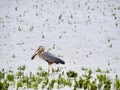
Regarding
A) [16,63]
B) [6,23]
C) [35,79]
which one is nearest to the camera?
[35,79]

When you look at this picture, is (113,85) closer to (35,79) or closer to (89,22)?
(35,79)

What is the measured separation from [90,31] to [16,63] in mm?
7385

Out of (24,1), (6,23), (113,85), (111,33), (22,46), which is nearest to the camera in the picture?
(113,85)

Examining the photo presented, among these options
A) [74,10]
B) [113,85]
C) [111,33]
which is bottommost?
[113,85]

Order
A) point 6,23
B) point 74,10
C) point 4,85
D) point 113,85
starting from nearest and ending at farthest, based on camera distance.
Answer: point 4,85, point 113,85, point 6,23, point 74,10

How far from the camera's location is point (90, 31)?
19656mm

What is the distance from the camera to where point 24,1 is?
27.3 m

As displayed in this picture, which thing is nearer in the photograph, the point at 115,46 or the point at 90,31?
the point at 115,46

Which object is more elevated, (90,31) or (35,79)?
(90,31)

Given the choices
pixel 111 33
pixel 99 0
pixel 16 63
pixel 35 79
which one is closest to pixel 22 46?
pixel 16 63

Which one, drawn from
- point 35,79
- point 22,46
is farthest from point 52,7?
point 35,79

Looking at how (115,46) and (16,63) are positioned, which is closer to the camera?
(16,63)

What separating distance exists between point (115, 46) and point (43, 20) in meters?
6.93

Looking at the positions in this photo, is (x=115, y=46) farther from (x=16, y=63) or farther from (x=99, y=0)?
(x=99, y=0)
